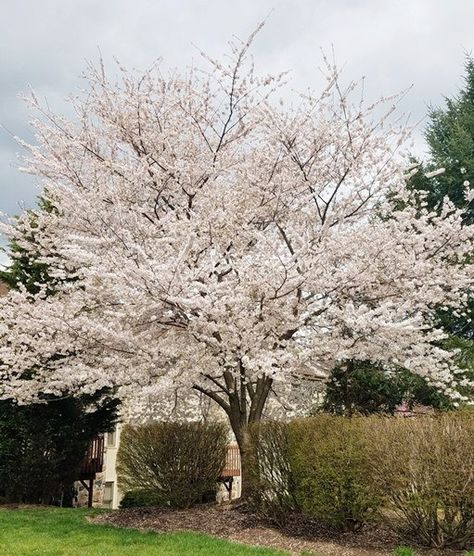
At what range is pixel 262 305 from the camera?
871cm

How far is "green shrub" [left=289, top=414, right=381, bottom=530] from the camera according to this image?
725 centimetres

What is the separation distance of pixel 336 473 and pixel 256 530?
167 centimetres

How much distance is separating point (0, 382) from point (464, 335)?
13017mm

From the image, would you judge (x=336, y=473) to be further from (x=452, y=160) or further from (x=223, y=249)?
(x=452, y=160)

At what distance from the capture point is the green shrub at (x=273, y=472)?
27.1 feet

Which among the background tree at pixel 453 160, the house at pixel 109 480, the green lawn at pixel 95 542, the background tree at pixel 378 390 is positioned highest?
the background tree at pixel 453 160

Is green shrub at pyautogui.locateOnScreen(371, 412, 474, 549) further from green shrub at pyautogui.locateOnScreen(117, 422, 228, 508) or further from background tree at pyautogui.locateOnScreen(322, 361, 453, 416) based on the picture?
background tree at pyautogui.locateOnScreen(322, 361, 453, 416)

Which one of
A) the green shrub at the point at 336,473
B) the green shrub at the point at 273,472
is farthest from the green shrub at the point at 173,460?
the green shrub at the point at 336,473

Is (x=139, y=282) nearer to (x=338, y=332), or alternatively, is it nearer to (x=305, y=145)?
(x=338, y=332)

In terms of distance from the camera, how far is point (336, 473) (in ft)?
24.2

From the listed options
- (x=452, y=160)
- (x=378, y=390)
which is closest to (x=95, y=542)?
(x=378, y=390)

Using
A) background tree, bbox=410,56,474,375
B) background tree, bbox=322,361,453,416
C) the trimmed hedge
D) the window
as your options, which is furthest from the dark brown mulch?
the window

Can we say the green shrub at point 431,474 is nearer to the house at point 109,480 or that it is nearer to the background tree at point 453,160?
the background tree at point 453,160

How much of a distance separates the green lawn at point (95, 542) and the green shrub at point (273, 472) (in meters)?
1.06
